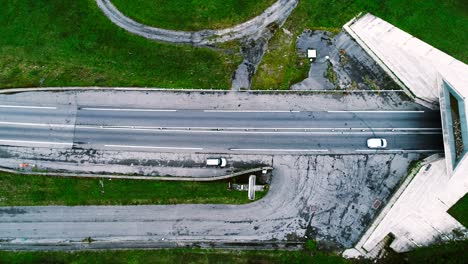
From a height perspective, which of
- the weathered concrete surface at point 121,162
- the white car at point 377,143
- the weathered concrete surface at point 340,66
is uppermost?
the weathered concrete surface at point 340,66

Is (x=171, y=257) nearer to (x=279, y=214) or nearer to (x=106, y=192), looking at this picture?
(x=106, y=192)

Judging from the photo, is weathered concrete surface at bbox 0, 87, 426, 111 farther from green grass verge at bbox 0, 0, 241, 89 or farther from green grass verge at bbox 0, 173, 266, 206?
green grass verge at bbox 0, 173, 266, 206

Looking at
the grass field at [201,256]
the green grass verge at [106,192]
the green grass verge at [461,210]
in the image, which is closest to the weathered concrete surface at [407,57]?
the green grass verge at [461,210]

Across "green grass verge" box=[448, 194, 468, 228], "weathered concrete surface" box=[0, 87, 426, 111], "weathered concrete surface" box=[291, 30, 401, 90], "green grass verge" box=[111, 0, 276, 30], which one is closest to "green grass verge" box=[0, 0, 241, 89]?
"weathered concrete surface" box=[0, 87, 426, 111]

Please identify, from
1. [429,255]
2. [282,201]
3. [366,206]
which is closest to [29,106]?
[282,201]

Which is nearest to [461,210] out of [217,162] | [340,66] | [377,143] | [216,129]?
[377,143]

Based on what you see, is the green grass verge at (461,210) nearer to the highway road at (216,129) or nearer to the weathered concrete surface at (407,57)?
the highway road at (216,129)
